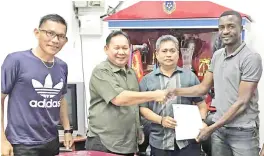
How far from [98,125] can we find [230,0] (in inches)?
83.7

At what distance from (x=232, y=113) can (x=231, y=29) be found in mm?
511

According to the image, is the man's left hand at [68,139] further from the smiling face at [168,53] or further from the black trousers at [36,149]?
the smiling face at [168,53]

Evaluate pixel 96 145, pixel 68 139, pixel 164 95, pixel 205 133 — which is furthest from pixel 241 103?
pixel 68 139

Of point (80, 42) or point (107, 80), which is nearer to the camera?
point (107, 80)

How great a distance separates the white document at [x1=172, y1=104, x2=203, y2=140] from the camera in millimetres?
2240

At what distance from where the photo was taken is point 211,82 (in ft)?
8.13

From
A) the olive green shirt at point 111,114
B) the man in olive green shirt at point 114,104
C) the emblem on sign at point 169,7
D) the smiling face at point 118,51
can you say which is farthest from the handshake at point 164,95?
the emblem on sign at point 169,7

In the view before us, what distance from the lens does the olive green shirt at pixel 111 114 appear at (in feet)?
7.11

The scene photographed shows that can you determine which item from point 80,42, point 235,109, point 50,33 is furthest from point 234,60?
point 80,42

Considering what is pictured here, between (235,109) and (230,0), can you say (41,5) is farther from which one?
(235,109)

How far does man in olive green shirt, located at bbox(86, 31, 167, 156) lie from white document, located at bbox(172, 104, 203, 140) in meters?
0.15

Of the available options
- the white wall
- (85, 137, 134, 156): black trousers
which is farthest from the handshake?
the white wall

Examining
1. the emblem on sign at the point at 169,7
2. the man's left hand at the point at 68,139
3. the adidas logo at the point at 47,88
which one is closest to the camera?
the adidas logo at the point at 47,88

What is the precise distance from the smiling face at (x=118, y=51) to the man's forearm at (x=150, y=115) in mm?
314
